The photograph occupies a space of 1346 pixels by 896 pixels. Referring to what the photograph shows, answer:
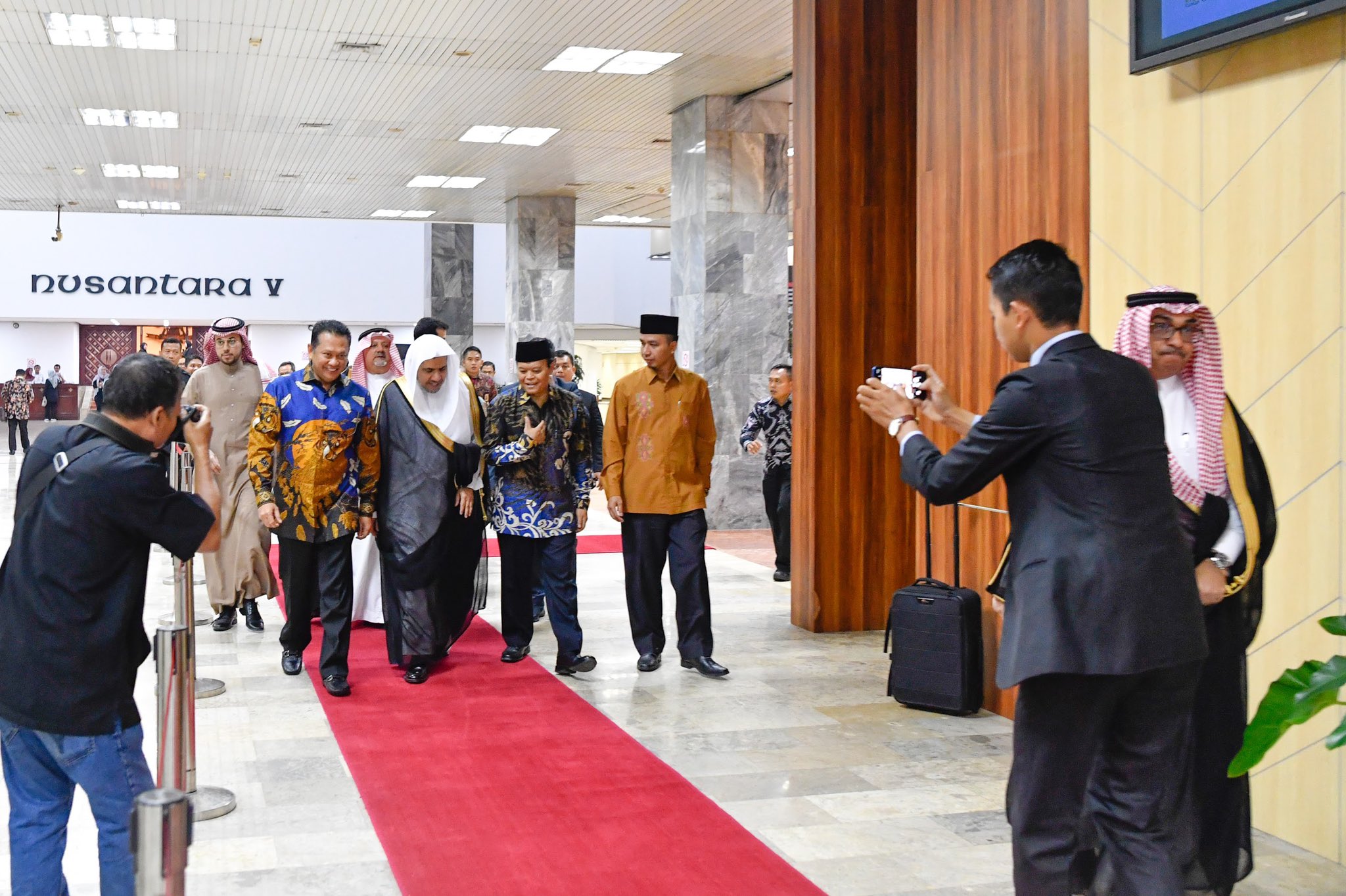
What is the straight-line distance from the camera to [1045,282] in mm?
2637

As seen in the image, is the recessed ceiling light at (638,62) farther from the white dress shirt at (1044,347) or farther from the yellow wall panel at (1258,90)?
the white dress shirt at (1044,347)

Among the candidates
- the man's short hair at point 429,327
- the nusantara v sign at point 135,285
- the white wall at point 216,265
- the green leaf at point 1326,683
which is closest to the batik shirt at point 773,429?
the man's short hair at point 429,327

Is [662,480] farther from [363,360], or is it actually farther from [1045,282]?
[1045,282]

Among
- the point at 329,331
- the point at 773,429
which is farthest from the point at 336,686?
the point at 773,429

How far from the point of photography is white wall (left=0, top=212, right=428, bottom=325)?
30000 mm

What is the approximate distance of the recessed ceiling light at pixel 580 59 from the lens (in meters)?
10.5

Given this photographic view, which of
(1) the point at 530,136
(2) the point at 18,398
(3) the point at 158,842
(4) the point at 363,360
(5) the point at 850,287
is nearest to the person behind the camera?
(3) the point at 158,842

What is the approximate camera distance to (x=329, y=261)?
30.8 meters

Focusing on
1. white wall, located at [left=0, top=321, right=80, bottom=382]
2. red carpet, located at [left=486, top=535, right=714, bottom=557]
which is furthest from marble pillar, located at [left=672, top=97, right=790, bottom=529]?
white wall, located at [left=0, top=321, right=80, bottom=382]

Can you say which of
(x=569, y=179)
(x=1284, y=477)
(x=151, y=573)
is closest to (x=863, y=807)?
(x=1284, y=477)

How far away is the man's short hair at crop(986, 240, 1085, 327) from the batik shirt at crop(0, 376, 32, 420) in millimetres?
24115

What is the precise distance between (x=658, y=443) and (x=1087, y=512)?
141 inches

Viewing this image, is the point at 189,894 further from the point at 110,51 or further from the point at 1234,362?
the point at 110,51

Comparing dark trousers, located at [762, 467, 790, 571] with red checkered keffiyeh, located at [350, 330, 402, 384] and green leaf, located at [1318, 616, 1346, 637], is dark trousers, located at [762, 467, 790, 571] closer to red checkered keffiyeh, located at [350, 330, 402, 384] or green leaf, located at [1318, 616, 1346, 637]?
red checkered keffiyeh, located at [350, 330, 402, 384]
